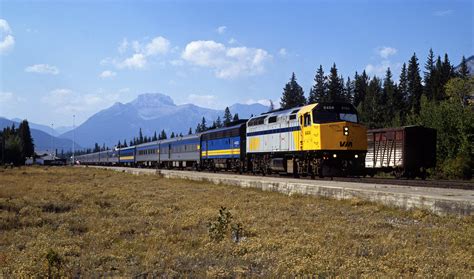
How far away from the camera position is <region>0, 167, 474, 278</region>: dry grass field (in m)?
7.77

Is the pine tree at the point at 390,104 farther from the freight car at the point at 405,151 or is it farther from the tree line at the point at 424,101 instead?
the freight car at the point at 405,151

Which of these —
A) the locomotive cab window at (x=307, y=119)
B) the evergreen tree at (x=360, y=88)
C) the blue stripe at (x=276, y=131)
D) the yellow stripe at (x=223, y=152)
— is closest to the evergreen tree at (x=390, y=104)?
the evergreen tree at (x=360, y=88)

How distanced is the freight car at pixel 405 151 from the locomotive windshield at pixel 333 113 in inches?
327

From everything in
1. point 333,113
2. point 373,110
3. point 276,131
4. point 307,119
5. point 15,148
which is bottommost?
point 276,131

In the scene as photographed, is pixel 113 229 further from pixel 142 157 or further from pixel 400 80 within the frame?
pixel 400 80

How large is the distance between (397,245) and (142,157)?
7543 cm

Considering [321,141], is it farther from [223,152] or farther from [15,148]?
[15,148]

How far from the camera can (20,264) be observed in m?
7.89

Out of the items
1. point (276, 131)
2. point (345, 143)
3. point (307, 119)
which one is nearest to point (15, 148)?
point (276, 131)

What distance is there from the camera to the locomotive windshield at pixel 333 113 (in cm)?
2656

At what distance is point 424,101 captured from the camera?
63812 mm

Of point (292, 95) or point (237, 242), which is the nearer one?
point (237, 242)

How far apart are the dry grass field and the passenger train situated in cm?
976

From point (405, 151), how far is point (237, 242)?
26604 millimetres
